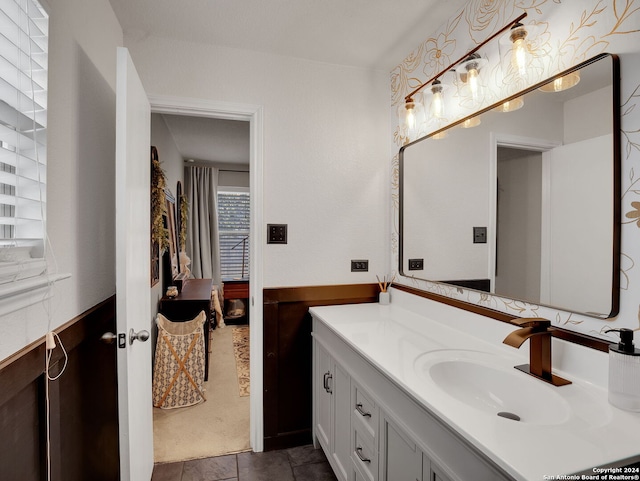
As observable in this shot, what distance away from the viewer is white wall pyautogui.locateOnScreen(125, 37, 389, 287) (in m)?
2.02

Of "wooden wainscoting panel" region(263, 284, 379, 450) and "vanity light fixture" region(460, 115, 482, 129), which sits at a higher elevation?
"vanity light fixture" region(460, 115, 482, 129)

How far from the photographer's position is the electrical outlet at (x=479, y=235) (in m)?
1.61

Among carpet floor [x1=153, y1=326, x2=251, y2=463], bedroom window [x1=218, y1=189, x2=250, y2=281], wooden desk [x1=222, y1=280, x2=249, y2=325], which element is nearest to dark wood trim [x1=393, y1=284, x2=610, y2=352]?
carpet floor [x1=153, y1=326, x2=251, y2=463]

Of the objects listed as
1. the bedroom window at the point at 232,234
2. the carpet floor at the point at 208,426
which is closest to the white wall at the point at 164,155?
the carpet floor at the point at 208,426

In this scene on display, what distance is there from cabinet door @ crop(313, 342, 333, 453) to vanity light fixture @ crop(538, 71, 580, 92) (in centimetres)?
149

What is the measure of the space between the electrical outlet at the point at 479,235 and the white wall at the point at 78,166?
5.41 feet

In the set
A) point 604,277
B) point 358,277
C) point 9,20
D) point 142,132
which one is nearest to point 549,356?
point 604,277

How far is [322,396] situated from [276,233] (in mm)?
973

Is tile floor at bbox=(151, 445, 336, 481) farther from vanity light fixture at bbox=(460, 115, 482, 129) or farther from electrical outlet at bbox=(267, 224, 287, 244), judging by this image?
vanity light fixture at bbox=(460, 115, 482, 129)

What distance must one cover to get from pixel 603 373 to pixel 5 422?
1623 millimetres

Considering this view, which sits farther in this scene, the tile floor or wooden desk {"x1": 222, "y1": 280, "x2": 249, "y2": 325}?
wooden desk {"x1": 222, "y1": 280, "x2": 249, "y2": 325}

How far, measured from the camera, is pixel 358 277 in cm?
230

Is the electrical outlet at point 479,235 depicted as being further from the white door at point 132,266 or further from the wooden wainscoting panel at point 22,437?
the wooden wainscoting panel at point 22,437

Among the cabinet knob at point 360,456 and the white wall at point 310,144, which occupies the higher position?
the white wall at point 310,144
